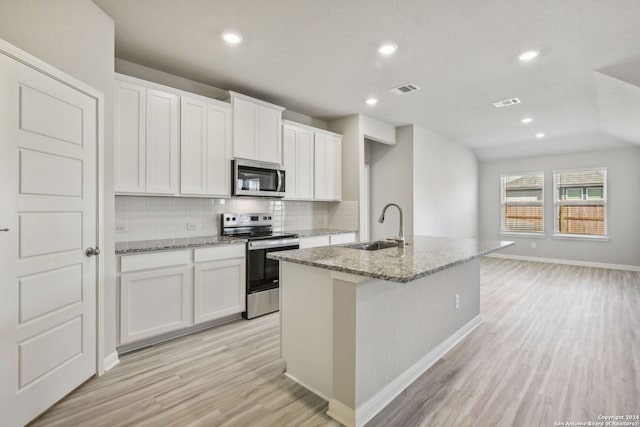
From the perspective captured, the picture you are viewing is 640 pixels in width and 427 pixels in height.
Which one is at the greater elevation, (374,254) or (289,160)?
(289,160)

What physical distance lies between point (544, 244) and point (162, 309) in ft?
25.8

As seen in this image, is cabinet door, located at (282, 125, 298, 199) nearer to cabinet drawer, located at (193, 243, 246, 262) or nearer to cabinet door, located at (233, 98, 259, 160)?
cabinet door, located at (233, 98, 259, 160)

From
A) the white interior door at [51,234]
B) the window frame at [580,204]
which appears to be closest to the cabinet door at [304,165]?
the white interior door at [51,234]

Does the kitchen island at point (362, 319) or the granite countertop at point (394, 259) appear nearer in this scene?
the granite countertop at point (394, 259)

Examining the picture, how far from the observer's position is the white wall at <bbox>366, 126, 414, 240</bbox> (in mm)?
5480

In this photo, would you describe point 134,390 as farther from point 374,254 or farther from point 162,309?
point 374,254

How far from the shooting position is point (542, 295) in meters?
4.51

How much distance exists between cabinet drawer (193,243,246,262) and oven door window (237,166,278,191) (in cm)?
70

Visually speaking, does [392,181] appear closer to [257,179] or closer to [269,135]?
[269,135]

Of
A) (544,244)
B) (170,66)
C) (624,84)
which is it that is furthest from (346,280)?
(544,244)

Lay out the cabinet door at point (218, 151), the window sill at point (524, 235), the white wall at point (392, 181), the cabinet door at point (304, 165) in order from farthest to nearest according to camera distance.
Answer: the window sill at point (524, 235), the white wall at point (392, 181), the cabinet door at point (304, 165), the cabinet door at point (218, 151)

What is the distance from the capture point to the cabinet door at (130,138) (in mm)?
2756

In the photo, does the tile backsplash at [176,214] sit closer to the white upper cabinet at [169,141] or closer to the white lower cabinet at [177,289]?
the white upper cabinet at [169,141]

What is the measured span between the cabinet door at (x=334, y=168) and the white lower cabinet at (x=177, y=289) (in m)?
1.98
